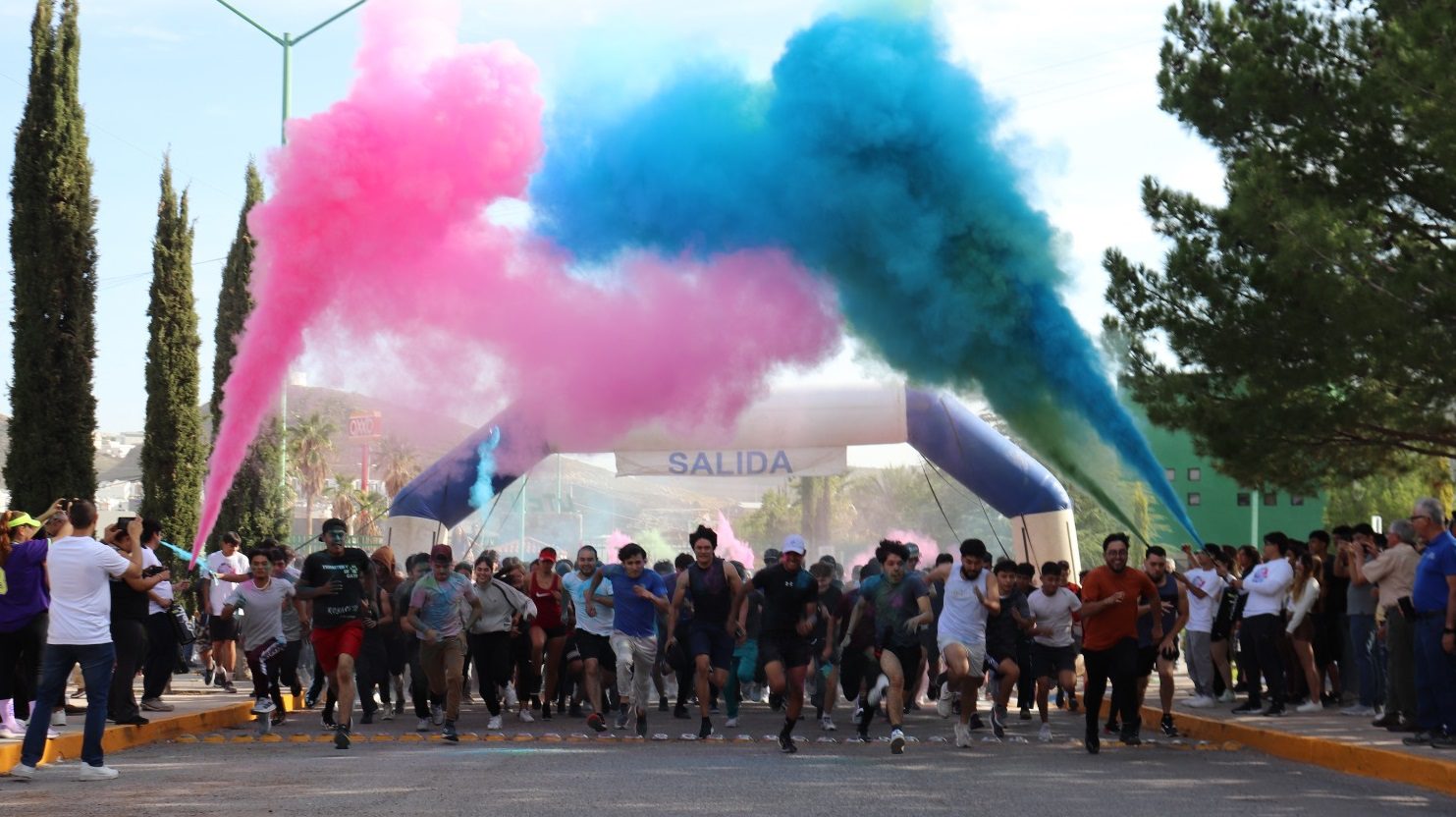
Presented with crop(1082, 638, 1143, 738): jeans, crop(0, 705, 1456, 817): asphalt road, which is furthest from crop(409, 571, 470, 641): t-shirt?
crop(1082, 638, 1143, 738): jeans

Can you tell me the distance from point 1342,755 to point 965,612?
310cm

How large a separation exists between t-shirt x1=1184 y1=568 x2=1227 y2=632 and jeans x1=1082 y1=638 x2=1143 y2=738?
11.4ft

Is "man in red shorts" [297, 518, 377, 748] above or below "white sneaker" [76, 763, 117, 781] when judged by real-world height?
above

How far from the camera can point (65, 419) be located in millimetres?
21141

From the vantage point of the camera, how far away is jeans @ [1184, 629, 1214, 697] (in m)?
16.4

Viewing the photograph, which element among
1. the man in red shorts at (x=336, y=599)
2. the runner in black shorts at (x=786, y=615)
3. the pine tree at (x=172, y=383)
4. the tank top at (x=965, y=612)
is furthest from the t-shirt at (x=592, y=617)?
the pine tree at (x=172, y=383)

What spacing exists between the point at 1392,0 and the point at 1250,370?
365 cm

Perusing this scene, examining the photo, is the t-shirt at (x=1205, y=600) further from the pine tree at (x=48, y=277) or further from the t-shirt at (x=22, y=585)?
the pine tree at (x=48, y=277)

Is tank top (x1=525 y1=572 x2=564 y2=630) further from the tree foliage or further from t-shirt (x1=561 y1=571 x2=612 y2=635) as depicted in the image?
the tree foliage

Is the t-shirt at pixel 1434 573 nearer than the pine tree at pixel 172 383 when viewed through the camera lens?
Yes

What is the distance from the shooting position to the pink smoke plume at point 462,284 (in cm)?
1636

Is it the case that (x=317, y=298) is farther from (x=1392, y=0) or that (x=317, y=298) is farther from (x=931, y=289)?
(x=1392, y=0)

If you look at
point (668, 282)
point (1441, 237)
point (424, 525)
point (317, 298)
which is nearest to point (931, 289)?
point (668, 282)

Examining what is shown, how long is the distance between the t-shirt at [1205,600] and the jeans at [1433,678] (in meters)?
4.31
